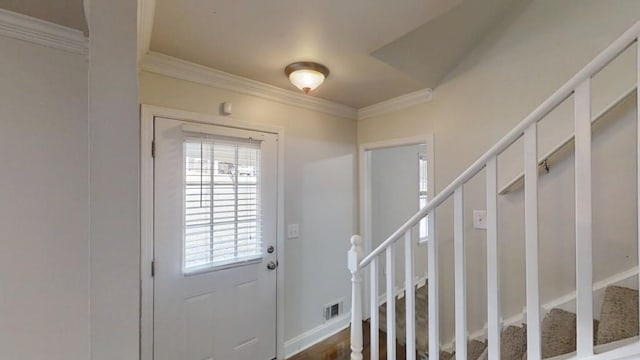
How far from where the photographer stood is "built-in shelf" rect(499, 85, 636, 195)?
1.65 metres

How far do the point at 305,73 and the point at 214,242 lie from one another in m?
1.35

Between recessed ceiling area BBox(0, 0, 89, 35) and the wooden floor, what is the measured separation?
2.73 metres

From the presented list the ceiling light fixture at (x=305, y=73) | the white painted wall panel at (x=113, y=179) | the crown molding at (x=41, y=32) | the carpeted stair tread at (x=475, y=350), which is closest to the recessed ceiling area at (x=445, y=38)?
the ceiling light fixture at (x=305, y=73)

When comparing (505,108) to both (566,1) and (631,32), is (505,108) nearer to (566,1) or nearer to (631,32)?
(566,1)

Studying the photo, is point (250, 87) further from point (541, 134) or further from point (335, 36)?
point (541, 134)

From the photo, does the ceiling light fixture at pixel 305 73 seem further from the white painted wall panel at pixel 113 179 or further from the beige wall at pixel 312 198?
the white painted wall panel at pixel 113 179

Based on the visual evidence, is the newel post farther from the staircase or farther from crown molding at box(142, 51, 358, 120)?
crown molding at box(142, 51, 358, 120)

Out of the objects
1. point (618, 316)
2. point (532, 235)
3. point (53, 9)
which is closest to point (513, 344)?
point (618, 316)

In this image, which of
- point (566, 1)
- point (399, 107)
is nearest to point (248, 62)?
point (399, 107)

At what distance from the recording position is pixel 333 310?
304cm

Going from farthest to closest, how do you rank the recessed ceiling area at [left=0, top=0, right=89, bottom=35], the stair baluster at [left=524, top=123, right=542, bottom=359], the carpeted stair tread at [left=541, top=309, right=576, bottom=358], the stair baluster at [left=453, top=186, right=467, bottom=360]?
1. the carpeted stair tread at [left=541, top=309, right=576, bottom=358]
2. the recessed ceiling area at [left=0, top=0, right=89, bottom=35]
3. the stair baluster at [left=453, top=186, right=467, bottom=360]
4. the stair baluster at [left=524, top=123, right=542, bottom=359]

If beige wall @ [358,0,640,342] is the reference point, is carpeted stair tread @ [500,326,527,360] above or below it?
below

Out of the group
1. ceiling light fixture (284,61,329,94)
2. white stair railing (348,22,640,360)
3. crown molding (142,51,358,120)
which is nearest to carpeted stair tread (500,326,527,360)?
white stair railing (348,22,640,360)

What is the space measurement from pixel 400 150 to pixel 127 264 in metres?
3.59
